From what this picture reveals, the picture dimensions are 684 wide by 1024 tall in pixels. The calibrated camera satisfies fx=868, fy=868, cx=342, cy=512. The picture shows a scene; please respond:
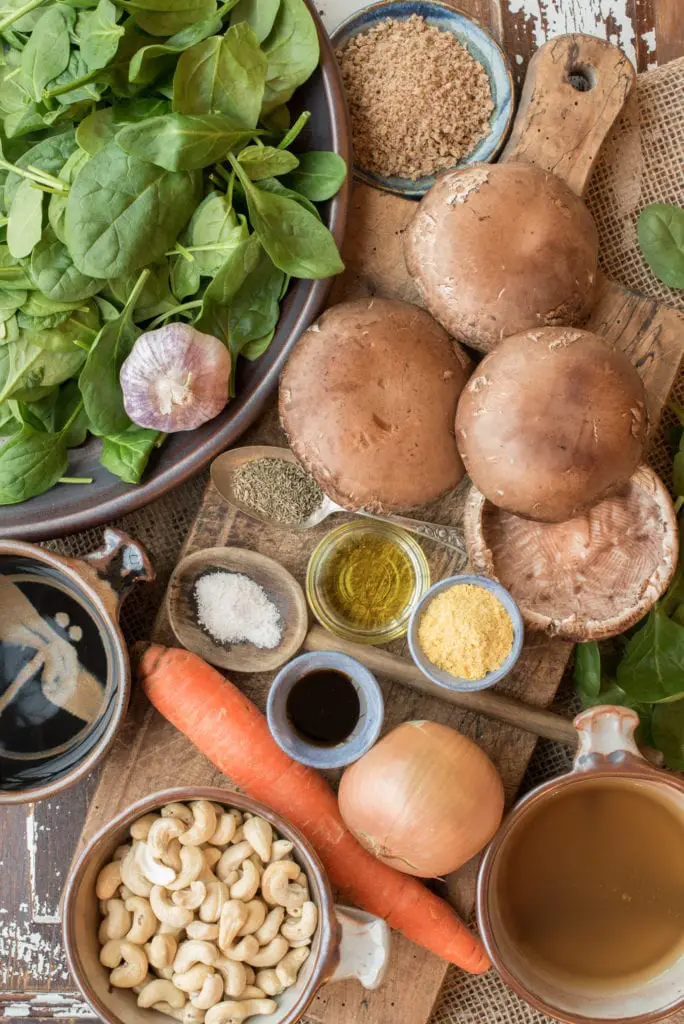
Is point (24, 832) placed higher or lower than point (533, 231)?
lower

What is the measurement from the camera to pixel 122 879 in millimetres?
1386

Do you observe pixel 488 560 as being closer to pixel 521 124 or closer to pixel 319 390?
pixel 319 390

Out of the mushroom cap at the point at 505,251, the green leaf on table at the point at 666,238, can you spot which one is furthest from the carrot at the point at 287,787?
the green leaf on table at the point at 666,238

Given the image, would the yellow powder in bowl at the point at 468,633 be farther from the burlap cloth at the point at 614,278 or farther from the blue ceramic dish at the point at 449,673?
the burlap cloth at the point at 614,278

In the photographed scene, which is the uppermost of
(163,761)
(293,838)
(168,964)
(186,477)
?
(186,477)

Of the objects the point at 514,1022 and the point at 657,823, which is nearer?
the point at 657,823

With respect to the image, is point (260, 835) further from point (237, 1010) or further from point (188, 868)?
point (237, 1010)

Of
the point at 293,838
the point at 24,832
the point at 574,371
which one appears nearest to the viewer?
the point at 574,371

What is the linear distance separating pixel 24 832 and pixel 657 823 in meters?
1.12

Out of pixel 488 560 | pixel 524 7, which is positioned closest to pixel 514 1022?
pixel 488 560

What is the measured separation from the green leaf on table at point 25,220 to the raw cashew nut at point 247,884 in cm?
→ 100

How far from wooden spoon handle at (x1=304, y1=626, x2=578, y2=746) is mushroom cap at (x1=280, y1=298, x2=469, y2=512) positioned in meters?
0.26

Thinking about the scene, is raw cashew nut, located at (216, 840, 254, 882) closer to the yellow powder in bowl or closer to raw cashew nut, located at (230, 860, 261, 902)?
raw cashew nut, located at (230, 860, 261, 902)

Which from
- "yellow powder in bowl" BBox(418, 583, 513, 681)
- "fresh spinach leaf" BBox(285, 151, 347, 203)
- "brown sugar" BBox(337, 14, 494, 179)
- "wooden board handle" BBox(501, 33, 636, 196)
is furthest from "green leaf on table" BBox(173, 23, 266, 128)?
"yellow powder in bowl" BBox(418, 583, 513, 681)
